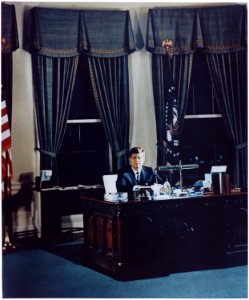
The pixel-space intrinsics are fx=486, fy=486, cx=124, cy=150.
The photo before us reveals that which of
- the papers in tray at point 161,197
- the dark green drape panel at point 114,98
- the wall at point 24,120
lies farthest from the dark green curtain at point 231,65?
the papers in tray at point 161,197

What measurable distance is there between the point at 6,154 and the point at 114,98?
6.51ft

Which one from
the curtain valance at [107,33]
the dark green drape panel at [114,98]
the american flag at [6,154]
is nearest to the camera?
the american flag at [6,154]

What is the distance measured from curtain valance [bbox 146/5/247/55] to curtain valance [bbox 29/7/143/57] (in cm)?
33

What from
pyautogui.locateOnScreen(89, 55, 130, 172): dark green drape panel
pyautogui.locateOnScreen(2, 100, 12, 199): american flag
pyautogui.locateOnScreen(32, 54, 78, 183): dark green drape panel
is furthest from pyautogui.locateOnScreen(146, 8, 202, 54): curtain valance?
pyautogui.locateOnScreen(2, 100, 12, 199): american flag

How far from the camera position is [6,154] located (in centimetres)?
537

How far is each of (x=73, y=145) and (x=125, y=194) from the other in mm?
2390

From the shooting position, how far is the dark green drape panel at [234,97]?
696 cm

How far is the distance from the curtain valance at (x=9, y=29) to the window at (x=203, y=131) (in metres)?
2.59

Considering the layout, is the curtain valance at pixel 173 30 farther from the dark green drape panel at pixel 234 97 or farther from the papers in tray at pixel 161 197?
the papers in tray at pixel 161 197

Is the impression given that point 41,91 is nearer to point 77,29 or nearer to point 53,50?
point 53,50

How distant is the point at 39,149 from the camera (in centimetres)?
644

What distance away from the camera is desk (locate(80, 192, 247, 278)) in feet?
14.3

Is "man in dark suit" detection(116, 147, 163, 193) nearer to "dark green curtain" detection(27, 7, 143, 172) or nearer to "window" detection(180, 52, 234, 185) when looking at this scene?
"dark green curtain" detection(27, 7, 143, 172)

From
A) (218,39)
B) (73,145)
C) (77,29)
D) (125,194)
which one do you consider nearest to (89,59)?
(77,29)
